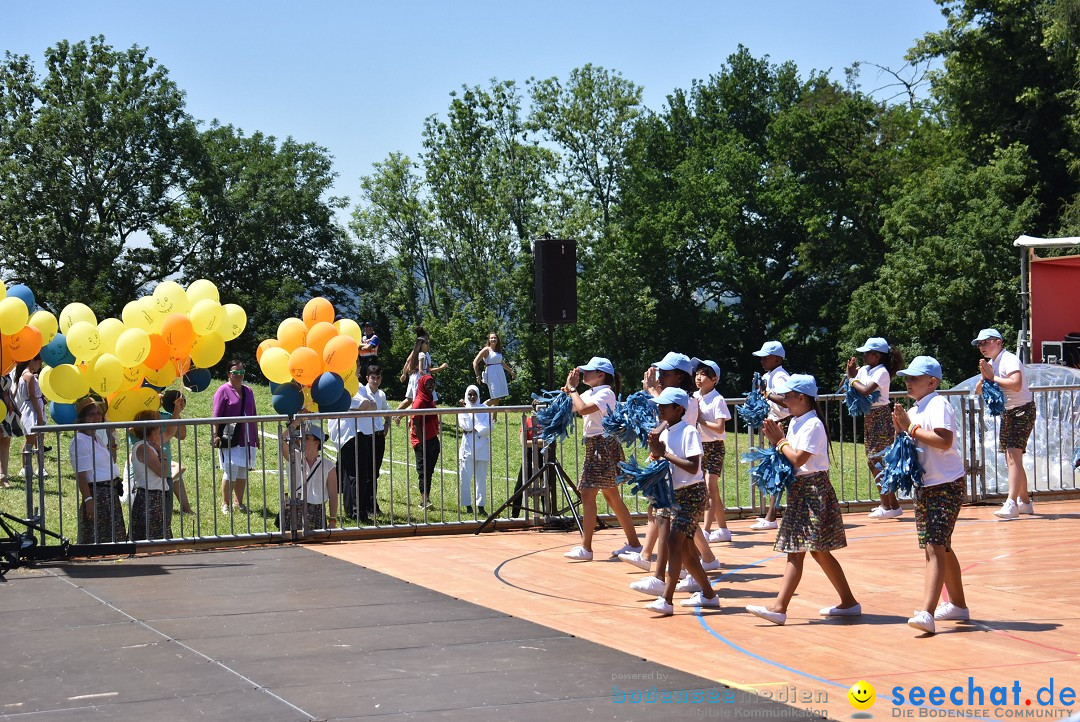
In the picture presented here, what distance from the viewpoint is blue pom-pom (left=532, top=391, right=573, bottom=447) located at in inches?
419

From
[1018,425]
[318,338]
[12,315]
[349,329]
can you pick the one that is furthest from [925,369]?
[12,315]

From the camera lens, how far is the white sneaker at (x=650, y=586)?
8.58 m

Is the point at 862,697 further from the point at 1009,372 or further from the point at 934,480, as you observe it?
the point at 1009,372

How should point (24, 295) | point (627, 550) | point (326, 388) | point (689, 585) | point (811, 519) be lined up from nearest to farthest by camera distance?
point (811, 519) → point (689, 585) → point (627, 550) → point (24, 295) → point (326, 388)

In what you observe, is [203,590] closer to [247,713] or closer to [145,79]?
[247,713]

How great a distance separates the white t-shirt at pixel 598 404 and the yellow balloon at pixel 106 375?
15.8 feet

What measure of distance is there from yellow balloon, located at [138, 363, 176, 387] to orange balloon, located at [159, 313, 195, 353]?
190 millimetres

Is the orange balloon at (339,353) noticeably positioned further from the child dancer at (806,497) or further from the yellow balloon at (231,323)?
the child dancer at (806,497)

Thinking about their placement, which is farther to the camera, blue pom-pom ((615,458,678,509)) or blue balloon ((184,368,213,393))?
blue balloon ((184,368,213,393))

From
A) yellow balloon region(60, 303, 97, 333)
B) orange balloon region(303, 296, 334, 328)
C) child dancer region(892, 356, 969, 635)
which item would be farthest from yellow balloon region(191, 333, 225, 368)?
child dancer region(892, 356, 969, 635)

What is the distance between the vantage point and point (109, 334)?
11938 millimetres

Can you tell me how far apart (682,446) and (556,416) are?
259 cm

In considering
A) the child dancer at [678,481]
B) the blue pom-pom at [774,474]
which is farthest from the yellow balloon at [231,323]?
the blue pom-pom at [774,474]

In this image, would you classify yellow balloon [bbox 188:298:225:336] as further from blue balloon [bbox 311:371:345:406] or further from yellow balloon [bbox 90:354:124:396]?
blue balloon [bbox 311:371:345:406]
